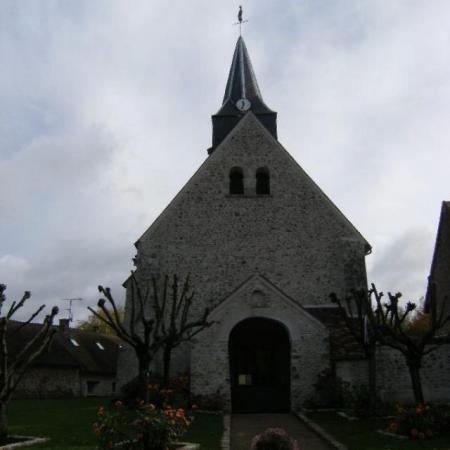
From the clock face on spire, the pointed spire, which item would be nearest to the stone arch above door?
the clock face on spire

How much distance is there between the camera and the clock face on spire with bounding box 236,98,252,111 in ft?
93.0

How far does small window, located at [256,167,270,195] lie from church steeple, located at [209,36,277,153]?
5159 millimetres

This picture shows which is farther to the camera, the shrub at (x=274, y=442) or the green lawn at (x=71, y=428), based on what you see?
the green lawn at (x=71, y=428)

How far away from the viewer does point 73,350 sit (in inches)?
1352

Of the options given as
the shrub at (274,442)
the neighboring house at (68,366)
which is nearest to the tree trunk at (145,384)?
the shrub at (274,442)

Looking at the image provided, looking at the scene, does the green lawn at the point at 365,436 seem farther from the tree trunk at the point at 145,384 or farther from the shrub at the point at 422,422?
the tree trunk at the point at 145,384

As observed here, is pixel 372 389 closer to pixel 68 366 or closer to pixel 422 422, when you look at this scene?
pixel 422 422

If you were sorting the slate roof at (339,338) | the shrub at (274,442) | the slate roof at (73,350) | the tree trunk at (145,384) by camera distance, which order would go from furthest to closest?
the slate roof at (73,350)
the slate roof at (339,338)
the tree trunk at (145,384)
the shrub at (274,442)

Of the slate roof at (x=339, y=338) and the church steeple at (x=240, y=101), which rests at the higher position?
the church steeple at (x=240, y=101)

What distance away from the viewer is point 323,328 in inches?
687

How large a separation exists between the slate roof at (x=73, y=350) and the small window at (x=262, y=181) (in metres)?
11.4

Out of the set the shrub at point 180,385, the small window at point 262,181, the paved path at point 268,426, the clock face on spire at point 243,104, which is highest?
the clock face on spire at point 243,104

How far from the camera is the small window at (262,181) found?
2262 centimetres

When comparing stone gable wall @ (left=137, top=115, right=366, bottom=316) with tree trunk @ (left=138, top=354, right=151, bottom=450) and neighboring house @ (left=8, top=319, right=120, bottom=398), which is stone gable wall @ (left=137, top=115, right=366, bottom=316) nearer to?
tree trunk @ (left=138, top=354, right=151, bottom=450)
